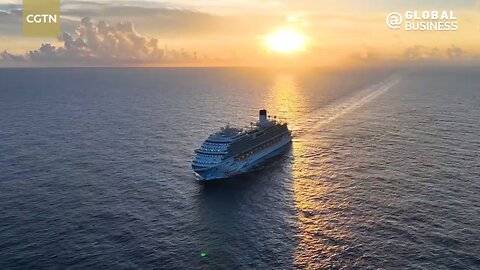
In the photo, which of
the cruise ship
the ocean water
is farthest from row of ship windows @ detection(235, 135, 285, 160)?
the ocean water

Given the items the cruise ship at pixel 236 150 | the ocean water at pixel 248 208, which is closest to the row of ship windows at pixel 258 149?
the cruise ship at pixel 236 150

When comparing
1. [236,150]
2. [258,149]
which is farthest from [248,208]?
[258,149]

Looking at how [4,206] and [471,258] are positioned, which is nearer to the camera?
[471,258]

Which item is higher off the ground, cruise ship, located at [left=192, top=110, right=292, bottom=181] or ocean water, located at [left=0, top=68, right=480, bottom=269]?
cruise ship, located at [left=192, top=110, right=292, bottom=181]

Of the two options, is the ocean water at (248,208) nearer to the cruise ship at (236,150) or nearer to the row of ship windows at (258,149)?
the cruise ship at (236,150)

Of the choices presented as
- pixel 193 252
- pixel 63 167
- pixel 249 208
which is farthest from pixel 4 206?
pixel 249 208

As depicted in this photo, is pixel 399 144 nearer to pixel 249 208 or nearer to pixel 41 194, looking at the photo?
pixel 249 208

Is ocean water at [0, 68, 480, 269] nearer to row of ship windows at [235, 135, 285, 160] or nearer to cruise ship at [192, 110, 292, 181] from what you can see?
cruise ship at [192, 110, 292, 181]

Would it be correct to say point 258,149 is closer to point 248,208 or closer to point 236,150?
point 236,150
